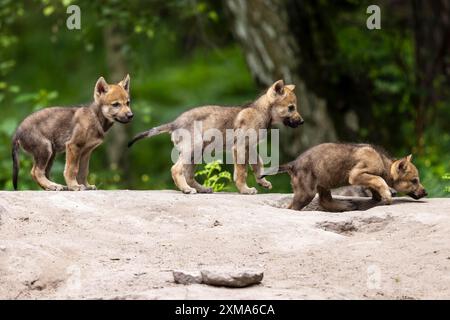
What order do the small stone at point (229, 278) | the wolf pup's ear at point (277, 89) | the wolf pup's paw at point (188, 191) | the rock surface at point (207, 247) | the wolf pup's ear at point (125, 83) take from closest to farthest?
the small stone at point (229, 278) → the rock surface at point (207, 247) → the wolf pup's paw at point (188, 191) → the wolf pup's ear at point (125, 83) → the wolf pup's ear at point (277, 89)

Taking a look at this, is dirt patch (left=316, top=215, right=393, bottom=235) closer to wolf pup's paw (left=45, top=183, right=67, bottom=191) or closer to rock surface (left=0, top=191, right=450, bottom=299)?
rock surface (left=0, top=191, right=450, bottom=299)

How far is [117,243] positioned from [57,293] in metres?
1.24

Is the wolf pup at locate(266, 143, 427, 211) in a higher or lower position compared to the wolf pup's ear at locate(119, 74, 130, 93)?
lower

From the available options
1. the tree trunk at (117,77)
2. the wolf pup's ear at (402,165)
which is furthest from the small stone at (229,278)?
the tree trunk at (117,77)

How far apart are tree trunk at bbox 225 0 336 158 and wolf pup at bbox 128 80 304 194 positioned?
13.2 feet

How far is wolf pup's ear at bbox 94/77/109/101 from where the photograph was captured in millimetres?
10828

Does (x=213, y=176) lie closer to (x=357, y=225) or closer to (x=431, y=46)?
(x=357, y=225)

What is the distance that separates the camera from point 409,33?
19.3m

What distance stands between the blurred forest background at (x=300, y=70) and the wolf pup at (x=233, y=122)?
1.05 m

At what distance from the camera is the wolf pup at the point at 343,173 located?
402 inches

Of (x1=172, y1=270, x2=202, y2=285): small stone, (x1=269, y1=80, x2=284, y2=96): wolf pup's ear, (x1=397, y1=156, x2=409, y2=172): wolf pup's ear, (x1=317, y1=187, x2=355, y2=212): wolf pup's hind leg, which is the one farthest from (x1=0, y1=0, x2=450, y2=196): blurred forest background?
(x1=172, y1=270, x2=202, y2=285): small stone

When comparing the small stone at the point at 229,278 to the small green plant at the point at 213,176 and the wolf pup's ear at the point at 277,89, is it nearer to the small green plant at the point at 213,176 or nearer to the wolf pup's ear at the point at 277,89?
the small green plant at the point at 213,176

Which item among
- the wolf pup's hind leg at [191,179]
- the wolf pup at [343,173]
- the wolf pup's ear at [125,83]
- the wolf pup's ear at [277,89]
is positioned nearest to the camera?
the wolf pup at [343,173]

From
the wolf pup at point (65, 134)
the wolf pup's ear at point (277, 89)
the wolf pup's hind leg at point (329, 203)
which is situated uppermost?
the wolf pup's ear at point (277, 89)
